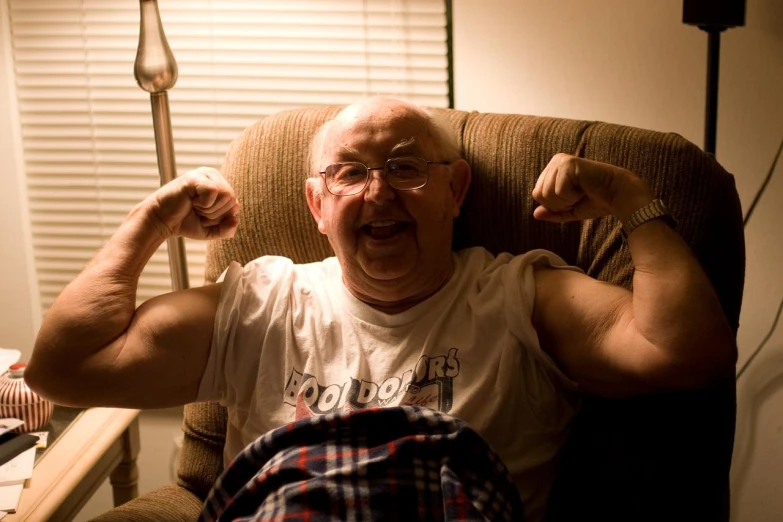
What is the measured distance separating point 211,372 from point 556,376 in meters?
0.57

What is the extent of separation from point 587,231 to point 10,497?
1.06 meters

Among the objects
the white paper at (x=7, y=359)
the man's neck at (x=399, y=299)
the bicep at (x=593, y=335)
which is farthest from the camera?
the white paper at (x=7, y=359)

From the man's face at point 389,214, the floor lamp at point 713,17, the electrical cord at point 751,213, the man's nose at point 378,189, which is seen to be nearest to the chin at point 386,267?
the man's face at point 389,214

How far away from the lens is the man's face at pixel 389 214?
140 centimetres

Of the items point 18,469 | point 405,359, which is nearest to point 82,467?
point 18,469

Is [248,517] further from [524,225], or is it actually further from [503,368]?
[524,225]

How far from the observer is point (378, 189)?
139 cm

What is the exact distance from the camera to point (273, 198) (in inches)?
62.6

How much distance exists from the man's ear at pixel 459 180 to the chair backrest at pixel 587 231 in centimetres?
3

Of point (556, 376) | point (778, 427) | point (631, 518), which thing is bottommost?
point (778, 427)

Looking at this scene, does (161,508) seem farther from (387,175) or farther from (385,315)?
(387,175)

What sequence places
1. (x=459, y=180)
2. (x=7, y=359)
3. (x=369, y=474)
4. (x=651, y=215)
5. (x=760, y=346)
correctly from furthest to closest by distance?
(x=760, y=346), (x=7, y=359), (x=459, y=180), (x=651, y=215), (x=369, y=474)

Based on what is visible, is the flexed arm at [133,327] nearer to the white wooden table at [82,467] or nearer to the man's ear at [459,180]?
the white wooden table at [82,467]

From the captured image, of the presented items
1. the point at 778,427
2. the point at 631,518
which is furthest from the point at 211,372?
the point at 778,427
